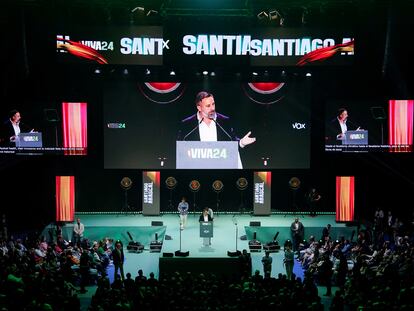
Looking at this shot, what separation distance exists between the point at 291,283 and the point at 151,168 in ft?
33.8

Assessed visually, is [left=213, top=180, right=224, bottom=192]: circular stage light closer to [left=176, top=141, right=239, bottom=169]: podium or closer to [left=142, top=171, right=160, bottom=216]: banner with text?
[left=176, top=141, right=239, bottom=169]: podium

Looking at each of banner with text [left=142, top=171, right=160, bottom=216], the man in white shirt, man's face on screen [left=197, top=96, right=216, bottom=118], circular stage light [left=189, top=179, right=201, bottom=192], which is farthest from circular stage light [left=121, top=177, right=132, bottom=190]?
man's face on screen [left=197, top=96, right=216, bottom=118]

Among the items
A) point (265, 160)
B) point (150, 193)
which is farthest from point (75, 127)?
point (265, 160)

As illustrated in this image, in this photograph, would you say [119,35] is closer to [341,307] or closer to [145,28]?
[145,28]

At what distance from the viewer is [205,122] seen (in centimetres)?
2364

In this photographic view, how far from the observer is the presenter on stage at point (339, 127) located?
23.4 meters

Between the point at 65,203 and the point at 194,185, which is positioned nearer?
the point at 65,203

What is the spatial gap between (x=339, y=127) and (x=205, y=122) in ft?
15.0

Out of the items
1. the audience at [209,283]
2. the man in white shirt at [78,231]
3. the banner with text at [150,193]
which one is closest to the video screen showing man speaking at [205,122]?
the banner with text at [150,193]

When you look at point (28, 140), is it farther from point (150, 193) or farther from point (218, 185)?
point (218, 185)

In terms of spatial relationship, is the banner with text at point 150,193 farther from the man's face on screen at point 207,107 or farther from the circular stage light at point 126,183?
the man's face on screen at point 207,107

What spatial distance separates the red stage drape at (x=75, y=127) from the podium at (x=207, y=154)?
3.26 metres

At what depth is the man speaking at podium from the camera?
2361 centimetres

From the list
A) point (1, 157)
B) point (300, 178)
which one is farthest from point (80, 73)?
point (300, 178)
